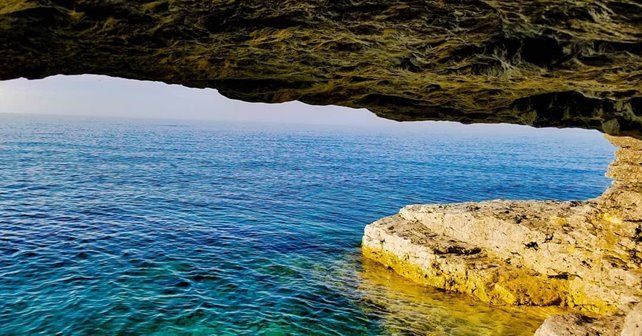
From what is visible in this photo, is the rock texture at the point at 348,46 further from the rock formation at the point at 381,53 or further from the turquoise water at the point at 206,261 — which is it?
the turquoise water at the point at 206,261

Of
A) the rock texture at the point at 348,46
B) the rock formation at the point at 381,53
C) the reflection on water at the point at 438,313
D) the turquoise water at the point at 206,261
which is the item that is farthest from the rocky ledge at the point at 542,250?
the rock texture at the point at 348,46

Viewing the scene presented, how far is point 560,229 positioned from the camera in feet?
86.8

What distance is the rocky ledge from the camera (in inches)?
890

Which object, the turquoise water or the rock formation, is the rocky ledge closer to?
the rock formation

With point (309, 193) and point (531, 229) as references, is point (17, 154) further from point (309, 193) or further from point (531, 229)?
point (531, 229)

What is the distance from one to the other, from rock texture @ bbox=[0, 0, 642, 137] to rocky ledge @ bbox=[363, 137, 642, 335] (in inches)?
432

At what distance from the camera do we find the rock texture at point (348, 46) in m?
7.84

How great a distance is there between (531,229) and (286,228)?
76.0ft

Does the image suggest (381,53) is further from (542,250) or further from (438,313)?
(542,250)

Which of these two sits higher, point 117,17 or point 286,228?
point 117,17

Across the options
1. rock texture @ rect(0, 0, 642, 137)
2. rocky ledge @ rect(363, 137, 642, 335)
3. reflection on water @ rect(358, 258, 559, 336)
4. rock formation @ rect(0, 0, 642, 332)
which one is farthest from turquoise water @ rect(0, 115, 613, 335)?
rock texture @ rect(0, 0, 642, 137)

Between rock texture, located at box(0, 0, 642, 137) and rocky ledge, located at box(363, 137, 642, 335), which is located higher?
rock texture, located at box(0, 0, 642, 137)

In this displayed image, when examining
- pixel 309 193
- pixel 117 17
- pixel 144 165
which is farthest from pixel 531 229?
pixel 144 165

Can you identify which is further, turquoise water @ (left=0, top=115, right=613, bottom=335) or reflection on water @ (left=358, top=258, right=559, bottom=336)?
reflection on water @ (left=358, top=258, right=559, bottom=336)
